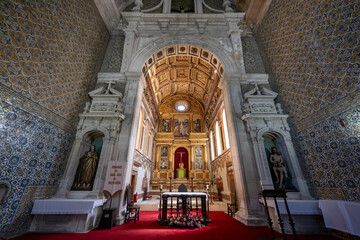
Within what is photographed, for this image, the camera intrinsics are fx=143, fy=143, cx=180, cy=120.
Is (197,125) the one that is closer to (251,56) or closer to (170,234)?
(251,56)

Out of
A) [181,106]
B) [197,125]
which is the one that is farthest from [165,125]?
[197,125]

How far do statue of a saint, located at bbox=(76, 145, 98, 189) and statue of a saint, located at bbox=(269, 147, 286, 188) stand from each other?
6.86 metres

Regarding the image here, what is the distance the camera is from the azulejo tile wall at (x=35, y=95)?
359 centimetres

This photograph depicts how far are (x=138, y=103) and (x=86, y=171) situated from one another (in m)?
3.47

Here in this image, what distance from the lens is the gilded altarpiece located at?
13.3 meters

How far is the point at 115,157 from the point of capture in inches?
218

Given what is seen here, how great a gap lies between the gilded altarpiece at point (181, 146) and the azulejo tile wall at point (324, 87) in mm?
9402

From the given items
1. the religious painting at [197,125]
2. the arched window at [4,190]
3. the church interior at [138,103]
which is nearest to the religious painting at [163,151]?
the religious painting at [197,125]

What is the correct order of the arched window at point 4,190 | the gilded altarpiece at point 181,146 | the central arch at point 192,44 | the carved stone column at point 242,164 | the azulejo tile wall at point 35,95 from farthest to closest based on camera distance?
1. the gilded altarpiece at point 181,146
2. the central arch at point 192,44
3. the carved stone column at point 242,164
4. the azulejo tile wall at point 35,95
5. the arched window at point 4,190

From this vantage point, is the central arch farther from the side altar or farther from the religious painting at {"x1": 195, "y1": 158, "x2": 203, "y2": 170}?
the religious painting at {"x1": 195, "y1": 158, "x2": 203, "y2": 170}

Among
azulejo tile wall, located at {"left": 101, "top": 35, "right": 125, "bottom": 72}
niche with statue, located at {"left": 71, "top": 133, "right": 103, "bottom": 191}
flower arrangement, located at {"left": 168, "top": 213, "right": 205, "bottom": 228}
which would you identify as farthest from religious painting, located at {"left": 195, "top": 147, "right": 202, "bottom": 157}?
azulejo tile wall, located at {"left": 101, "top": 35, "right": 125, "bottom": 72}

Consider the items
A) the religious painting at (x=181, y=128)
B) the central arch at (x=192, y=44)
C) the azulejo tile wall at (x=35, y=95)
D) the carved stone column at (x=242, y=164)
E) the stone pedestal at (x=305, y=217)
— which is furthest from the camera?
the religious painting at (x=181, y=128)

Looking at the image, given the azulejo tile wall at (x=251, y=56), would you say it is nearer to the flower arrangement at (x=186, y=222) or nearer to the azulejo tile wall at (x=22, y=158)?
the flower arrangement at (x=186, y=222)

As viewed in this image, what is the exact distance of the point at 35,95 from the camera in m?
4.26
